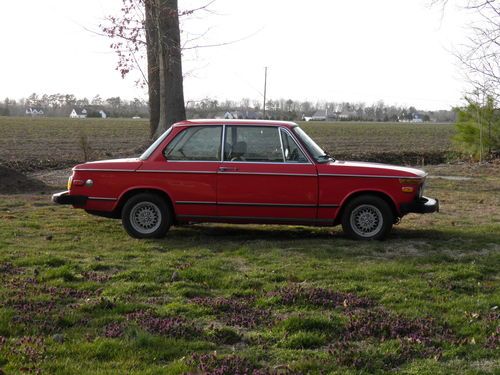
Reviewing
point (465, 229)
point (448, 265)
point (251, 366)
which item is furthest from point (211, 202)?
point (251, 366)

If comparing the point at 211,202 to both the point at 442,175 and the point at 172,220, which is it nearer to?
the point at 172,220

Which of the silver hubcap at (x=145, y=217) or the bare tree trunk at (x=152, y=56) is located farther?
the bare tree trunk at (x=152, y=56)

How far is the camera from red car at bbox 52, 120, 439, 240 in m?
8.61

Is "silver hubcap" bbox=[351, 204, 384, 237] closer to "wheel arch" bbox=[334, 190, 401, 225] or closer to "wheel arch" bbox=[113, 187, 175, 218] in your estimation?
"wheel arch" bbox=[334, 190, 401, 225]

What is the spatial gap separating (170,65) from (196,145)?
7.31 metres

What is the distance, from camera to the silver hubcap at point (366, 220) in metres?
8.69

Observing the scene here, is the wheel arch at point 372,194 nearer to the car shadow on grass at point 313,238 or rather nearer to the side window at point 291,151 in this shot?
the car shadow on grass at point 313,238

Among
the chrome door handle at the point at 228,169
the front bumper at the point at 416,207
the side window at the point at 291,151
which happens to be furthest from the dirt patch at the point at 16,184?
the front bumper at the point at 416,207

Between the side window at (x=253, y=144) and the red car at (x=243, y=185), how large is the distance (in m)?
0.01

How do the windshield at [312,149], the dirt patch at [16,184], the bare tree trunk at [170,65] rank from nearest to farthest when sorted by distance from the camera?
the windshield at [312,149]
the dirt patch at [16,184]
the bare tree trunk at [170,65]

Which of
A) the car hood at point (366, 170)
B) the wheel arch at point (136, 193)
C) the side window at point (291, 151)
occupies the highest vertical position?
the side window at point (291, 151)

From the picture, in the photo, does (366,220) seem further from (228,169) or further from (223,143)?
(223,143)

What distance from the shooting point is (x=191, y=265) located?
7.29 metres

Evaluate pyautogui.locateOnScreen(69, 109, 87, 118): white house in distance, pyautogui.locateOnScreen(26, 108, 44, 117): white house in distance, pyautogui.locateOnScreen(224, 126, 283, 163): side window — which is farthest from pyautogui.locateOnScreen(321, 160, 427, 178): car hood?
pyautogui.locateOnScreen(26, 108, 44, 117): white house in distance
